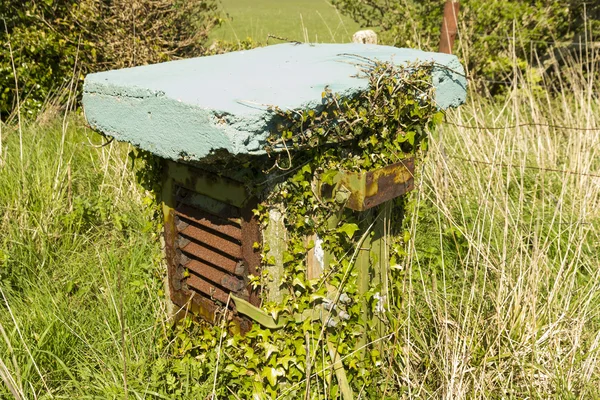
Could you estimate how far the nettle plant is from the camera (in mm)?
1748

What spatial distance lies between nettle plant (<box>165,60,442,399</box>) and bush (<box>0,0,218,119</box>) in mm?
3923

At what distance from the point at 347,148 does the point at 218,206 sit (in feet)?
1.62

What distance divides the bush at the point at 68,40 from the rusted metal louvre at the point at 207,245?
3574 millimetres

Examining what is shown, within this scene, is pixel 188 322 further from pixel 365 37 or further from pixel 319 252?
pixel 365 37

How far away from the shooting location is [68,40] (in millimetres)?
5336

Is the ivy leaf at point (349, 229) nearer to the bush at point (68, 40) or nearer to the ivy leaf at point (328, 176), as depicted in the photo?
the ivy leaf at point (328, 176)

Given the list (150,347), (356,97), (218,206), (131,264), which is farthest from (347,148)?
(131,264)

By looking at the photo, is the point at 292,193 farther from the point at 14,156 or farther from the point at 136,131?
the point at 14,156

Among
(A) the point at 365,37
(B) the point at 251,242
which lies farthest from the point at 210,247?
(A) the point at 365,37

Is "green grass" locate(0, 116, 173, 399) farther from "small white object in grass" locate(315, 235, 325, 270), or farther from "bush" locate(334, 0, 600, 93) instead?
"bush" locate(334, 0, 600, 93)

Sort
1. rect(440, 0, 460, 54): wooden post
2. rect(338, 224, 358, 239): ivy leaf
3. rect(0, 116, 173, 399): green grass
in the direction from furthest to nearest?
rect(440, 0, 460, 54): wooden post, rect(0, 116, 173, 399): green grass, rect(338, 224, 358, 239): ivy leaf

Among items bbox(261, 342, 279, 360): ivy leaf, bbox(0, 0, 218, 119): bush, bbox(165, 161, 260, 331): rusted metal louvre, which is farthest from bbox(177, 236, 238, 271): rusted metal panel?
bbox(0, 0, 218, 119): bush

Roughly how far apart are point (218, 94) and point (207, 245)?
66 centimetres

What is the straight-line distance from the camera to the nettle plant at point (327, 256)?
1.75 meters
